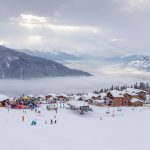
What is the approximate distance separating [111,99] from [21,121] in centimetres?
7292

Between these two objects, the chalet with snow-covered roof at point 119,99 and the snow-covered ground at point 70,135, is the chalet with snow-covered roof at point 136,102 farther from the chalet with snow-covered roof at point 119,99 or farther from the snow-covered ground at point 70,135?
the snow-covered ground at point 70,135

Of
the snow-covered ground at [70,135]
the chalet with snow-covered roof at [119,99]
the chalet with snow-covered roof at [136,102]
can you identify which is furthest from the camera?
the chalet with snow-covered roof at [119,99]

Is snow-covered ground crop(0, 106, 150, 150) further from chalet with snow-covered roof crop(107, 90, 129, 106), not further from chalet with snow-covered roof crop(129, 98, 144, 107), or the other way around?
chalet with snow-covered roof crop(107, 90, 129, 106)

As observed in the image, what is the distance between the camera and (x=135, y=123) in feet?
237

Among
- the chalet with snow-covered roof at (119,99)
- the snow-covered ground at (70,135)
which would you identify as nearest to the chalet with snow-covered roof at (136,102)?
the chalet with snow-covered roof at (119,99)

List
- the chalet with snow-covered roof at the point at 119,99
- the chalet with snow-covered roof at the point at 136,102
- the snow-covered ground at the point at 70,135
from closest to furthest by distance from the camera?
the snow-covered ground at the point at 70,135 → the chalet with snow-covered roof at the point at 136,102 → the chalet with snow-covered roof at the point at 119,99

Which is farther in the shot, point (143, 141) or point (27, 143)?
point (143, 141)

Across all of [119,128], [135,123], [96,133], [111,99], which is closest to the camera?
[96,133]

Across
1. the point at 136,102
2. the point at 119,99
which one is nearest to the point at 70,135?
the point at 136,102

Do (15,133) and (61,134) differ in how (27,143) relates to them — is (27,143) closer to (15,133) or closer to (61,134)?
(15,133)

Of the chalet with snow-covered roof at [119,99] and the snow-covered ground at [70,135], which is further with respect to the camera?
the chalet with snow-covered roof at [119,99]

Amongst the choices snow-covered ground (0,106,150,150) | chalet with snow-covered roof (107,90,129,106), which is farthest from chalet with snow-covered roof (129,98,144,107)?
snow-covered ground (0,106,150,150)

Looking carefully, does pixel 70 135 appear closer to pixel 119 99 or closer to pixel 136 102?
pixel 136 102

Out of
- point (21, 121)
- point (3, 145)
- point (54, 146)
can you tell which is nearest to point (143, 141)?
point (54, 146)
